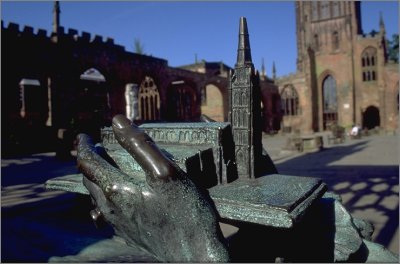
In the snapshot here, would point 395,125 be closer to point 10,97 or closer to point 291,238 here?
point 10,97

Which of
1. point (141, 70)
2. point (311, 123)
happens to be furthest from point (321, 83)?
point (141, 70)

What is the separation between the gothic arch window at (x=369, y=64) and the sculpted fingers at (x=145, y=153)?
135 feet

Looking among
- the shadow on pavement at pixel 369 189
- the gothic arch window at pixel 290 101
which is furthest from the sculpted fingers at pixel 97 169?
the gothic arch window at pixel 290 101

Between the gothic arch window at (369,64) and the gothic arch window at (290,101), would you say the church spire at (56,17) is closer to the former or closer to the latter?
the gothic arch window at (290,101)


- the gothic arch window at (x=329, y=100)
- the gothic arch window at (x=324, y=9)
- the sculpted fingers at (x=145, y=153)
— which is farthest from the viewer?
the gothic arch window at (x=324, y=9)

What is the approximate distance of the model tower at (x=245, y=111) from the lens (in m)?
2.14

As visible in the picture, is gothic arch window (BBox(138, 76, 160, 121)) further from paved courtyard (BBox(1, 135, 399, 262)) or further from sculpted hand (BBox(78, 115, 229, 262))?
sculpted hand (BBox(78, 115, 229, 262))

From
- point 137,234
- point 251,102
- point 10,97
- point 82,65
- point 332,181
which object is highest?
point 82,65

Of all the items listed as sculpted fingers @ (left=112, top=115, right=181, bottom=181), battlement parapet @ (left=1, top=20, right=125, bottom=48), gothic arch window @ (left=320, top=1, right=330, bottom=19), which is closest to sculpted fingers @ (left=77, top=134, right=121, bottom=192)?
sculpted fingers @ (left=112, top=115, right=181, bottom=181)

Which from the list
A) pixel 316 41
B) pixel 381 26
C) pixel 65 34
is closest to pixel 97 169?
pixel 65 34

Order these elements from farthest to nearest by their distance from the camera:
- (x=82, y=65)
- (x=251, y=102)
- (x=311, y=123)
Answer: (x=311, y=123), (x=82, y=65), (x=251, y=102)

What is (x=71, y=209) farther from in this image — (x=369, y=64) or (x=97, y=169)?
(x=369, y=64)

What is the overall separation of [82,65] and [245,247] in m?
18.4

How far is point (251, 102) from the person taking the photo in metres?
2.16
